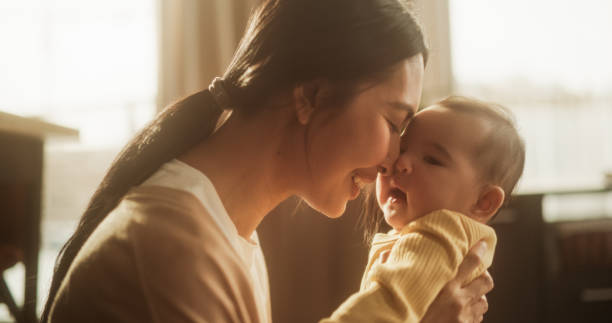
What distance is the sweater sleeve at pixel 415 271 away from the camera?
30.1 inches

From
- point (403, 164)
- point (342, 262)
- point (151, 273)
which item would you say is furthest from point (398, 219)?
point (342, 262)

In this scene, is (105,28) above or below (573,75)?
above

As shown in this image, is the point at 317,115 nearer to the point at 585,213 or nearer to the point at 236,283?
the point at 236,283

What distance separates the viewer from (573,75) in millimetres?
2846

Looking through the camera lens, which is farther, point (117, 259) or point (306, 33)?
point (306, 33)

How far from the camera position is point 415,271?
0.81m

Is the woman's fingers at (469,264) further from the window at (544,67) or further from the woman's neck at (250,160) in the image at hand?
the window at (544,67)

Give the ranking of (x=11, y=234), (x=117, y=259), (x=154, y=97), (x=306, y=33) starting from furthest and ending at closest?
(x=154, y=97) → (x=11, y=234) → (x=306, y=33) → (x=117, y=259)

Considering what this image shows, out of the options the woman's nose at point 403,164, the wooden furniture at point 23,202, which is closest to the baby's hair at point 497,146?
the woman's nose at point 403,164

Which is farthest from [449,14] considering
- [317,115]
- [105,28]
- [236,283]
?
[236,283]

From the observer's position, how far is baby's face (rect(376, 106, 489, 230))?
964 millimetres

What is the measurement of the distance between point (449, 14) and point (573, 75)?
2.45 ft

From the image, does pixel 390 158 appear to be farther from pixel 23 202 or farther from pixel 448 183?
pixel 23 202

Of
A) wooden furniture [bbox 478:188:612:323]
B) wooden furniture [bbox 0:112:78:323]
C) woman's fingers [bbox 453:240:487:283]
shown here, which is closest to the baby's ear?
woman's fingers [bbox 453:240:487:283]
